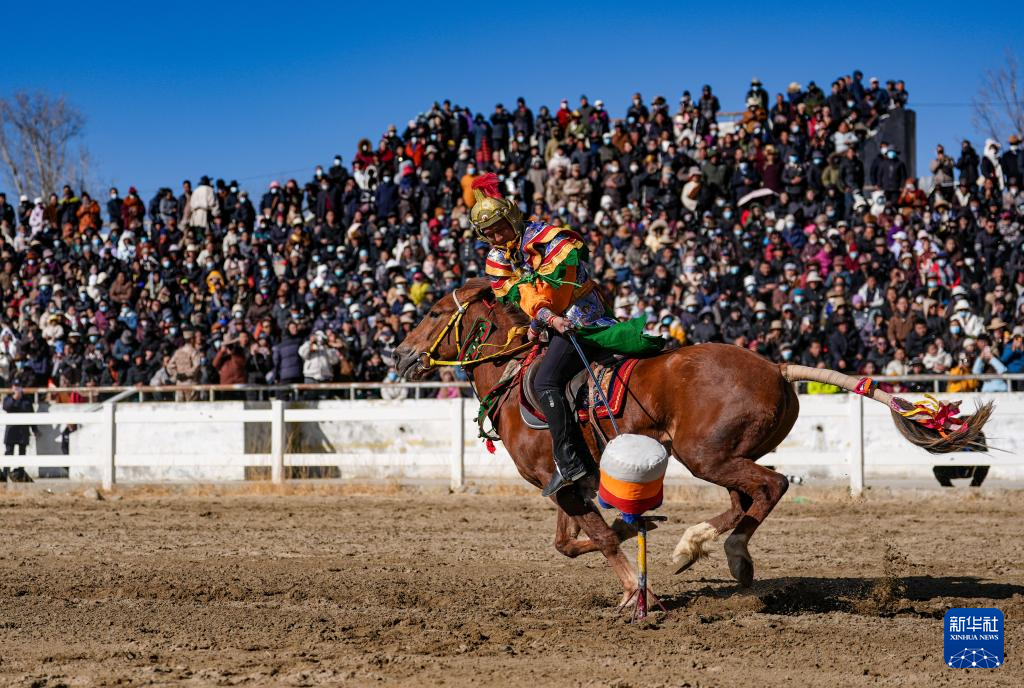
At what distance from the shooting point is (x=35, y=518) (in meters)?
12.6

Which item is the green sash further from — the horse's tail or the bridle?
the horse's tail

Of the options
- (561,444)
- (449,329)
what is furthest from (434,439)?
(561,444)

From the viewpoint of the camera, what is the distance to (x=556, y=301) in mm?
7562

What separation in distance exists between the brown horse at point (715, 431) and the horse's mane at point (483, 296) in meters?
0.61

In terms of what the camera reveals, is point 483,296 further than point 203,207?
No

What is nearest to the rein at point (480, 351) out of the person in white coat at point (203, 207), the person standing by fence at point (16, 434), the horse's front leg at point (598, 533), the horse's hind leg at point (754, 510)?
the horse's front leg at point (598, 533)

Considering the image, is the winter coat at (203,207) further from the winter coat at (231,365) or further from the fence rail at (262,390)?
the winter coat at (231,365)

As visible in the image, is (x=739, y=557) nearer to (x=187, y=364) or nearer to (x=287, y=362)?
(x=287, y=362)

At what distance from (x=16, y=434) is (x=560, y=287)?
13.3 m

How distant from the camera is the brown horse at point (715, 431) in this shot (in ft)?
23.6

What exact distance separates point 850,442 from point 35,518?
31.0 feet

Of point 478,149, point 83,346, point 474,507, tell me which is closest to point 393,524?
point 474,507

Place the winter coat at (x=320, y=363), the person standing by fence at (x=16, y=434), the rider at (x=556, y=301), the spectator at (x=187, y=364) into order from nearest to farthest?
the rider at (x=556, y=301) → the person standing by fence at (x=16, y=434) → the winter coat at (x=320, y=363) → the spectator at (x=187, y=364)

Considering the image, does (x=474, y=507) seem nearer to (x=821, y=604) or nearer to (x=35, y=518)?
(x=35, y=518)
